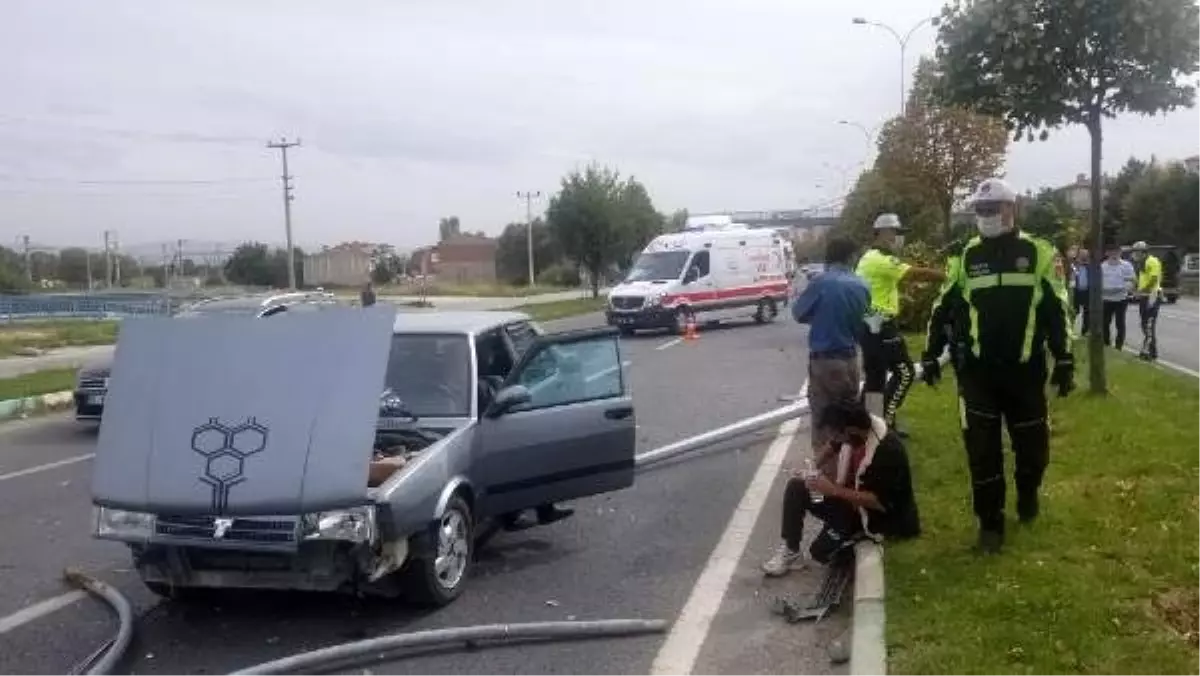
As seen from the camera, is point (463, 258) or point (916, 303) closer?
point (916, 303)

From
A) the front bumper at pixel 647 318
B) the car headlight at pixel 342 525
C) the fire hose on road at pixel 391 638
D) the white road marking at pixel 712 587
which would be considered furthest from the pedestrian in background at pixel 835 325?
the front bumper at pixel 647 318

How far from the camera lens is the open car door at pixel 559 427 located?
23.8ft

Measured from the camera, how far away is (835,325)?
8914 millimetres

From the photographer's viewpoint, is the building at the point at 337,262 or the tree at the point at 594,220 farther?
the building at the point at 337,262

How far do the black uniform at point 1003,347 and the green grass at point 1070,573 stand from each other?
46 centimetres

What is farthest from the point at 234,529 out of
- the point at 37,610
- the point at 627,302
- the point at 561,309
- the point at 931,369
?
A: the point at 561,309

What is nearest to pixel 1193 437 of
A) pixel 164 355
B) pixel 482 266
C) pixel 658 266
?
pixel 164 355

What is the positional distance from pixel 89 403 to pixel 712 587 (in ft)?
35.7

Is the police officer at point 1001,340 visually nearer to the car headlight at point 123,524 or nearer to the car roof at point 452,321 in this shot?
the car roof at point 452,321

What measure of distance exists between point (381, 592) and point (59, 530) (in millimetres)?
3702

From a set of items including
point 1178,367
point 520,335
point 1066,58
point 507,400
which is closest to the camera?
point 507,400

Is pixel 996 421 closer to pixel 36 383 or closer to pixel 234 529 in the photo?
pixel 234 529

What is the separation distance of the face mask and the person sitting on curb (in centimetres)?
113

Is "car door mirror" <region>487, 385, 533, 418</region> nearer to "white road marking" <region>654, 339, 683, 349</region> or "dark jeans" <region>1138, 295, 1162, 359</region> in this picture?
"dark jeans" <region>1138, 295, 1162, 359</region>
